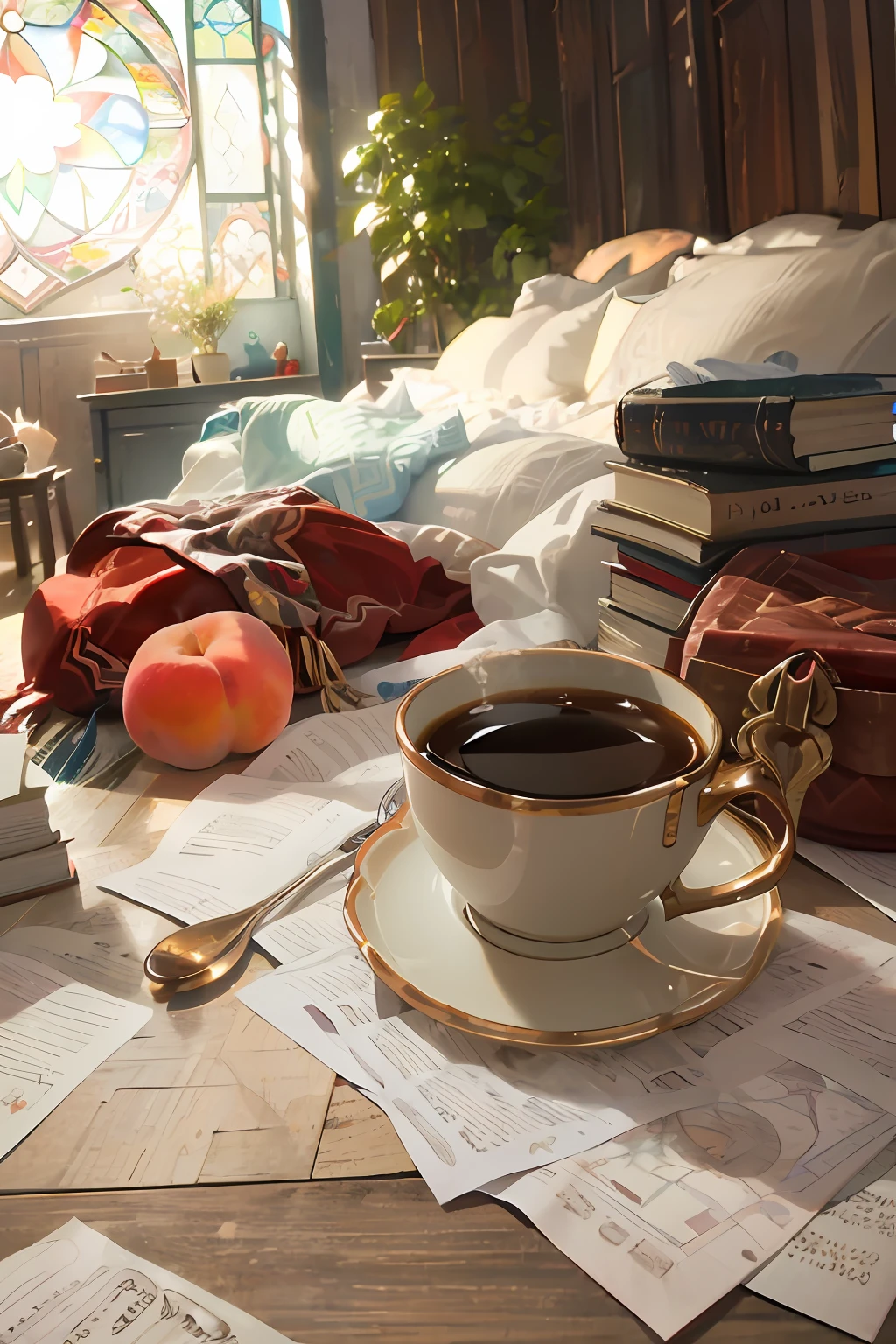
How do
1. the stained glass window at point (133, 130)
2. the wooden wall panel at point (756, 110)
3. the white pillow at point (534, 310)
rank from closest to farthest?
the wooden wall panel at point (756, 110) < the white pillow at point (534, 310) < the stained glass window at point (133, 130)

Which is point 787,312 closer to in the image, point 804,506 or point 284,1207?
point 804,506

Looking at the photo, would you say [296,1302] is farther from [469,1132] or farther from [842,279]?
[842,279]

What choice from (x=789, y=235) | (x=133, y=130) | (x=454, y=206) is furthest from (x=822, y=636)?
(x=133, y=130)

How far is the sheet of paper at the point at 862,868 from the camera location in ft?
1.49

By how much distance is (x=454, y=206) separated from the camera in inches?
137

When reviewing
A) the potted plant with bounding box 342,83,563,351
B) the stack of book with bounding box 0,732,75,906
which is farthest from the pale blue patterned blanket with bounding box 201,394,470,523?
the potted plant with bounding box 342,83,563,351

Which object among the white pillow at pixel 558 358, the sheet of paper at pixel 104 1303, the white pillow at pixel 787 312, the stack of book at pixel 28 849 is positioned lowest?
the sheet of paper at pixel 104 1303

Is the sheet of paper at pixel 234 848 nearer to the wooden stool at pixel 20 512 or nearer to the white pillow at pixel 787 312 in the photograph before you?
the white pillow at pixel 787 312

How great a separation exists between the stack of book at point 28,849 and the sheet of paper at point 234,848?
29mm

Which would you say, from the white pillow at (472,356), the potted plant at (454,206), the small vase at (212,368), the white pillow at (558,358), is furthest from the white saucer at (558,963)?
the small vase at (212,368)

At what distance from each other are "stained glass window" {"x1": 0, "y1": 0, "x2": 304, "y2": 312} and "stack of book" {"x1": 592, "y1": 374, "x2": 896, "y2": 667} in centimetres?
400

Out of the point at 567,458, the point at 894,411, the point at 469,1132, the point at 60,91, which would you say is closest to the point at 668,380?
the point at 894,411

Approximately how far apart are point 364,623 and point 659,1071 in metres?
0.69

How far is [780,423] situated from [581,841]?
405 mm
